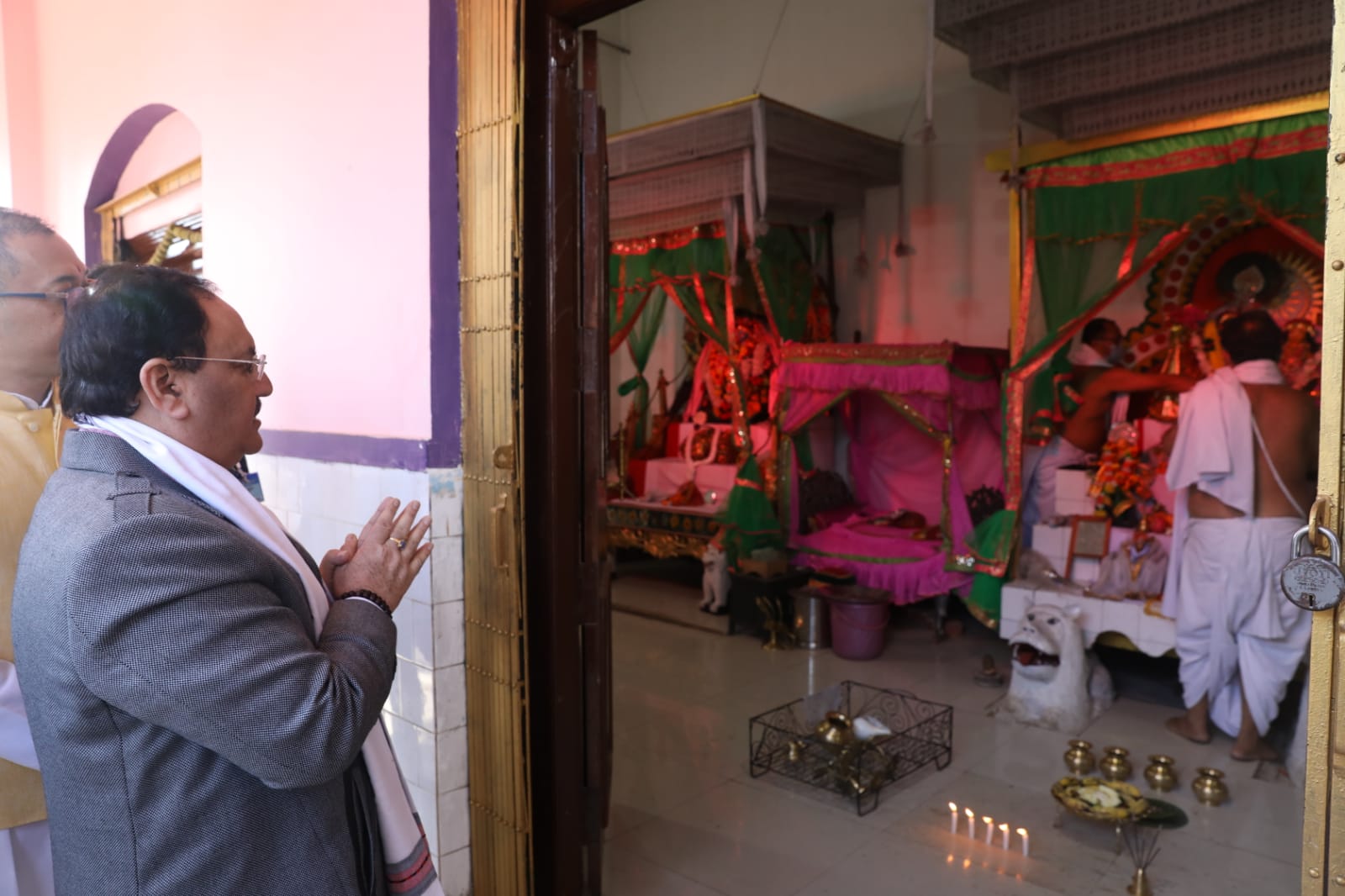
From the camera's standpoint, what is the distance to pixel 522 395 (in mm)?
2502

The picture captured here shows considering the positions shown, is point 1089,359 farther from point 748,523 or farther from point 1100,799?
point 1100,799

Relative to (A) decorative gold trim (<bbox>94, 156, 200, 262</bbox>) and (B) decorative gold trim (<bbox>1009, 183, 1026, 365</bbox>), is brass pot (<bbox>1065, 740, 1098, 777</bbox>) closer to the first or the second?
(B) decorative gold trim (<bbox>1009, 183, 1026, 365</bbox>)

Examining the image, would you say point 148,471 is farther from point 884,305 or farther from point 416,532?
point 884,305

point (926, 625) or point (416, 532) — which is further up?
point (416, 532)

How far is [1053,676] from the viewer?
483cm

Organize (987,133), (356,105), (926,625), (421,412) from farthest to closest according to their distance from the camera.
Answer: (987,133) < (926,625) < (356,105) < (421,412)

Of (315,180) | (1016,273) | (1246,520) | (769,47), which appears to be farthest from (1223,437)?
(769,47)

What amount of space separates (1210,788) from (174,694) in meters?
4.09

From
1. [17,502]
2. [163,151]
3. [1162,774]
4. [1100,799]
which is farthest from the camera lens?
[163,151]

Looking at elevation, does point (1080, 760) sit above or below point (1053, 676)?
below

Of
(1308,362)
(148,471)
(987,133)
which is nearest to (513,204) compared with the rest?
(148,471)

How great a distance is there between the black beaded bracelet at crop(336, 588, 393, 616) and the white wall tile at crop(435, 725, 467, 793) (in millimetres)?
1179

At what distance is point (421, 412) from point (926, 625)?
5194 mm

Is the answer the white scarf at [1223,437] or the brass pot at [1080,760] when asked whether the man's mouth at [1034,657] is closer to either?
the brass pot at [1080,760]
